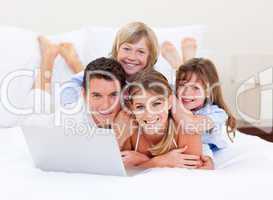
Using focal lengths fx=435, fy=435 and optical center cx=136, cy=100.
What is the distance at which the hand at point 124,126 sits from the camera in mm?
976

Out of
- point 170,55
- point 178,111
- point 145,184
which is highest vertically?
point 170,55

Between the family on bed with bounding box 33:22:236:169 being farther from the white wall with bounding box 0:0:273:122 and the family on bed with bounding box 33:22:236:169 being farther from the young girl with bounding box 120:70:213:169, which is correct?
the white wall with bounding box 0:0:273:122

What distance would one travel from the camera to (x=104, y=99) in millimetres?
979

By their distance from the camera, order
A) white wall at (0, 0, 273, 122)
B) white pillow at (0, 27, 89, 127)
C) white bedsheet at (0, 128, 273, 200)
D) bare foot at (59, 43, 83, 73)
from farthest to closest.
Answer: white wall at (0, 0, 273, 122) < white pillow at (0, 27, 89, 127) < bare foot at (59, 43, 83, 73) < white bedsheet at (0, 128, 273, 200)

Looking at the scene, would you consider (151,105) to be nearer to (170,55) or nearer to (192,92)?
(192,92)

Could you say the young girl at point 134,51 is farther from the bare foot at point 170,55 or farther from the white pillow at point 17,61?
the white pillow at point 17,61

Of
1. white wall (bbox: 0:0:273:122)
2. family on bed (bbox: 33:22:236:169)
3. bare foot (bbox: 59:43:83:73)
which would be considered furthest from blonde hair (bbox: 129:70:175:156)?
white wall (bbox: 0:0:273:122)

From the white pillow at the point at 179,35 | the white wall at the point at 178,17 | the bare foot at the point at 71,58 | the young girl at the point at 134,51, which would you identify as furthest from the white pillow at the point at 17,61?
the young girl at the point at 134,51

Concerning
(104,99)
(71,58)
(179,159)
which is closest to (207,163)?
(179,159)

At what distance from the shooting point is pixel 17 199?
83cm

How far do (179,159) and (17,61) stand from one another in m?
0.96

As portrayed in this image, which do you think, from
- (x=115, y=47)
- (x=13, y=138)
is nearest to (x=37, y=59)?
(x=13, y=138)

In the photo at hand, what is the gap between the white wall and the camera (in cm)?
219

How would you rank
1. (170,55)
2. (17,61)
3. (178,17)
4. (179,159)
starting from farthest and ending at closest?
(178,17)
(17,61)
(170,55)
(179,159)
